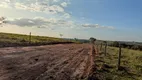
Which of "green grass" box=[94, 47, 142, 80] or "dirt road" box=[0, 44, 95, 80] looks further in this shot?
"green grass" box=[94, 47, 142, 80]

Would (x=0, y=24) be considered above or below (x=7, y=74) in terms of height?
above

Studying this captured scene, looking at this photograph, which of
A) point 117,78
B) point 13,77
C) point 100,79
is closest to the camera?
point 13,77

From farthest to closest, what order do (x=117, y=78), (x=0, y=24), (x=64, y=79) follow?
(x=0, y=24) → (x=117, y=78) → (x=64, y=79)

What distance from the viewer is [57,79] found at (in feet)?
39.5

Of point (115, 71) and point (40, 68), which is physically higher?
point (40, 68)

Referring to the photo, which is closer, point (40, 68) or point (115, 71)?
point (40, 68)

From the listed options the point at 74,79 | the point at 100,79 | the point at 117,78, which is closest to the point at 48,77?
the point at 74,79

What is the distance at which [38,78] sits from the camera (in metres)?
11.8

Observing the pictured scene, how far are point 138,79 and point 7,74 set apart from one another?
7.75 meters

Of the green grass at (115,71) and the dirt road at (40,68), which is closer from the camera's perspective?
the dirt road at (40,68)

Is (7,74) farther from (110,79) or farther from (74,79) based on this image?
(110,79)

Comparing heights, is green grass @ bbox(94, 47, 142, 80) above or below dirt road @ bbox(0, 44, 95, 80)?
below

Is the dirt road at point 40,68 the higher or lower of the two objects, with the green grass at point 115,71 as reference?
higher

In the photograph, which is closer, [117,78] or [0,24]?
[117,78]
